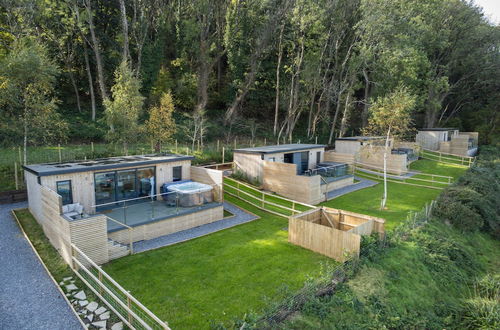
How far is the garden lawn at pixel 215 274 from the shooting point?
8.19 m

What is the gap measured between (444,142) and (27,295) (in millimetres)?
42079

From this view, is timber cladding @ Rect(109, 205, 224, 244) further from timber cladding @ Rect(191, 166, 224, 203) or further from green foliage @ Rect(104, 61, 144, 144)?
green foliage @ Rect(104, 61, 144, 144)

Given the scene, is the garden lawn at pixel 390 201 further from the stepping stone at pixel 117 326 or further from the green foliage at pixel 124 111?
the green foliage at pixel 124 111

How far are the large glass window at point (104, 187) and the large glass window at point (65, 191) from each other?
1.06 m

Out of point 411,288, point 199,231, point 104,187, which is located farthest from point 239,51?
point 411,288

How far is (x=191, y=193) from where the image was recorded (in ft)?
46.6

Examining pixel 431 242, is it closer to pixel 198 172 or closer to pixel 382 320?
pixel 382 320

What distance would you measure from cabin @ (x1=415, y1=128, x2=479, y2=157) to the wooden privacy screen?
2845 centimetres

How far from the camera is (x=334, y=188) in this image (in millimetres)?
21641

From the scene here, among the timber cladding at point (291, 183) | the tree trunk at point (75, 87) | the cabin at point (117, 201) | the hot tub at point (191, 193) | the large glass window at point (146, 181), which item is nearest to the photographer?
the cabin at point (117, 201)

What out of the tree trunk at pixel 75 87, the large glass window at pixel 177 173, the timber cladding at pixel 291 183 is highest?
the tree trunk at pixel 75 87

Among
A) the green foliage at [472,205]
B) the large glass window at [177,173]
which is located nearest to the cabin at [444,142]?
the green foliage at [472,205]

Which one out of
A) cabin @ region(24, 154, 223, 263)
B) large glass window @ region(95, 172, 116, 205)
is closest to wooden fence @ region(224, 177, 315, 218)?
cabin @ region(24, 154, 223, 263)

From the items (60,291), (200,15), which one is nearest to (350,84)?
(200,15)
